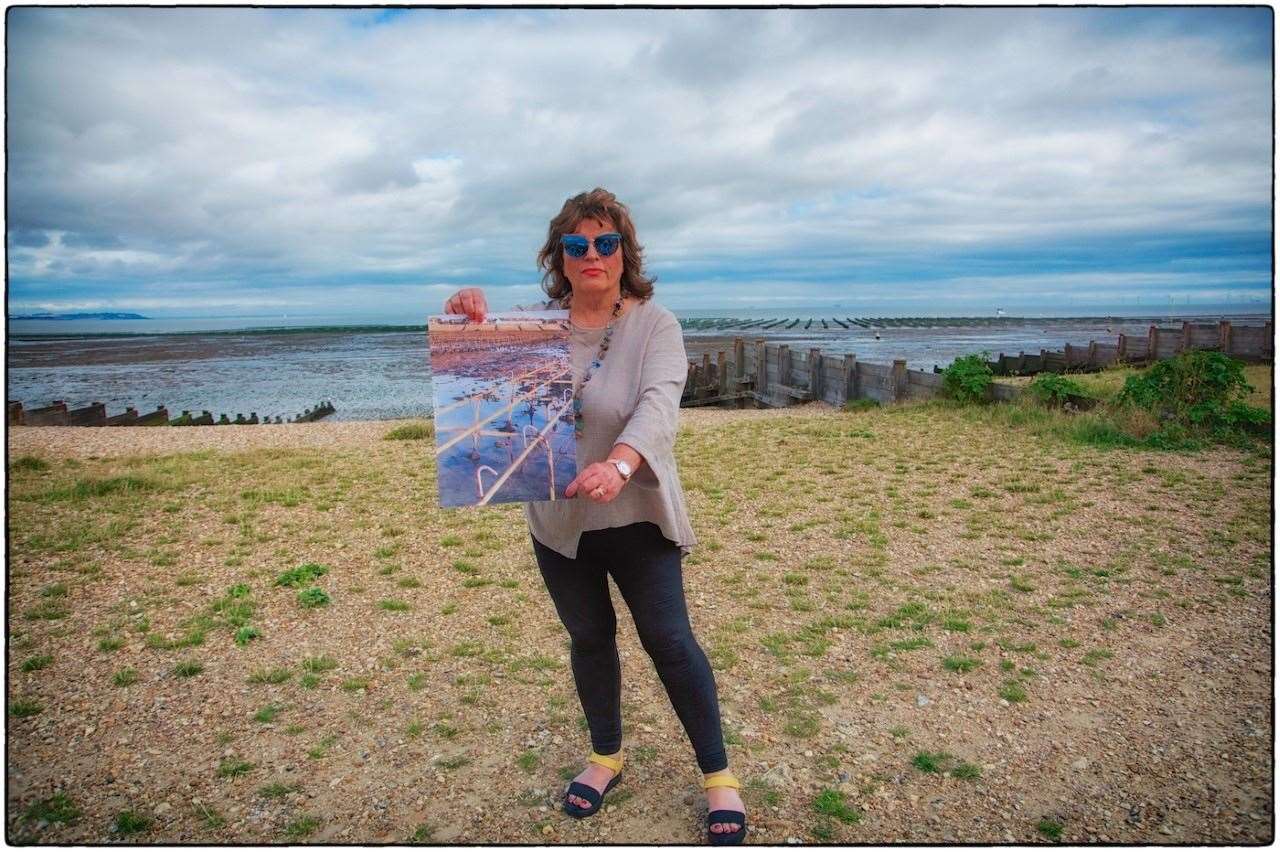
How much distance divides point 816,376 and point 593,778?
1527 cm

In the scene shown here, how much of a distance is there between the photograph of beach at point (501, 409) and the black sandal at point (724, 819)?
122 centimetres

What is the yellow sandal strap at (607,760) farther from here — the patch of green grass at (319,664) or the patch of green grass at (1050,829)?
the patch of green grass at (319,664)

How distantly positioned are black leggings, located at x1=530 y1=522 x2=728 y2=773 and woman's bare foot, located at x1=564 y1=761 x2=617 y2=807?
340 millimetres

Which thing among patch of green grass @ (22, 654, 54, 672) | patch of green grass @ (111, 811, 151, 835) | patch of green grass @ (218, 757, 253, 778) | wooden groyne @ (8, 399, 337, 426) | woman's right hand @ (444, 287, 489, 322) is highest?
woman's right hand @ (444, 287, 489, 322)

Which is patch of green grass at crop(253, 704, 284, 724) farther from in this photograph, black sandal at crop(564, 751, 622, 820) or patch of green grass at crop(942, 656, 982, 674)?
patch of green grass at crop(942, 656, 982, 674)

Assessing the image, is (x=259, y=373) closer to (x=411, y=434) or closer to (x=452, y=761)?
(x=411, y=434)

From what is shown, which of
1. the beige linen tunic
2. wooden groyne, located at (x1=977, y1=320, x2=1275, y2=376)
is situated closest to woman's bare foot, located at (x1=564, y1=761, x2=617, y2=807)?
the beige linen tunic

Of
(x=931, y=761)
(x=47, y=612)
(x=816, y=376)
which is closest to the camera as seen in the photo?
(x=931, y=761)

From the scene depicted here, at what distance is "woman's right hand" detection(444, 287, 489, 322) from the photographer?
238cm

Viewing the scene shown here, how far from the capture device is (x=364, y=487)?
8.81 m

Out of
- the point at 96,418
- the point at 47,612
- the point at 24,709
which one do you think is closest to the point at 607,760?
the point at 24,709

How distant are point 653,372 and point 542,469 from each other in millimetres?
439

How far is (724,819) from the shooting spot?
2.72 meters

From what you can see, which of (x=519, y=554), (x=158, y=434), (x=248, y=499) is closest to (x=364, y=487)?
(x=248, y=499)
